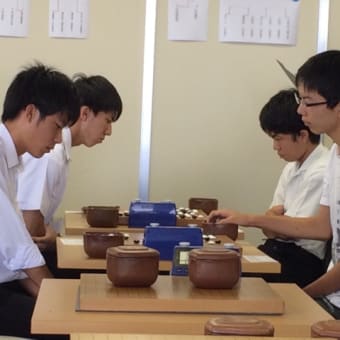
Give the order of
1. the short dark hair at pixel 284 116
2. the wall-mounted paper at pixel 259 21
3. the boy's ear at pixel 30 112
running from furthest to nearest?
1. the wall-mounted paper at pixel 259 21
2. the short dark hair at pixel 284 116
3. the boy's ear at pixel 30 112

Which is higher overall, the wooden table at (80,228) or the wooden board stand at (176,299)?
the wooden board stand at (176,299)

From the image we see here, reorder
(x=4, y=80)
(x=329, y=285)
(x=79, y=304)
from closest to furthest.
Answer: (x=79, y=304), (x=329, y=285), (x=4, y=80)

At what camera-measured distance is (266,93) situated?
348 cm

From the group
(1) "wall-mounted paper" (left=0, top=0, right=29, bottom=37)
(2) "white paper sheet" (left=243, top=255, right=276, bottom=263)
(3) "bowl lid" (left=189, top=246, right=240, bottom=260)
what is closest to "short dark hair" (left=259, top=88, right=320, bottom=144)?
(2) "white paper sheet" (left=243, top=255, right=276, bottom=263)

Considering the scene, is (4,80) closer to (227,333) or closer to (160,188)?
(160,188)

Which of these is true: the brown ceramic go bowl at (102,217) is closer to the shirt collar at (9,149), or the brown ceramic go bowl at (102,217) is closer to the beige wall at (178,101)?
the shirt collar at (9,149)

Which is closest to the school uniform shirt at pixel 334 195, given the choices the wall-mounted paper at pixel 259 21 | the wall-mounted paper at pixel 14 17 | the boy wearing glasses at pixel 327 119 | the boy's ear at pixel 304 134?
the boy wearing glasses at pixel 327 119

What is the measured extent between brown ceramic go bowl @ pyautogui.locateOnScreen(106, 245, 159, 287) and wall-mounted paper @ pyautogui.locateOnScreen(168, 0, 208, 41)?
2.04m

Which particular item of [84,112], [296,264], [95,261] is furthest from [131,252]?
[84,112]

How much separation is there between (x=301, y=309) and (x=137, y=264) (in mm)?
340

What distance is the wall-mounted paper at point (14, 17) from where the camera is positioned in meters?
3.32

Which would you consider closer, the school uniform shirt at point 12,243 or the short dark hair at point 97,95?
the school uniform shirt at point 12,243

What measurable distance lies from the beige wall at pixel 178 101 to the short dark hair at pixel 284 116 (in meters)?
0.63

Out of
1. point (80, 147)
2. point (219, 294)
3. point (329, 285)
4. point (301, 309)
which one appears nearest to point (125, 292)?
point (219, 294)
